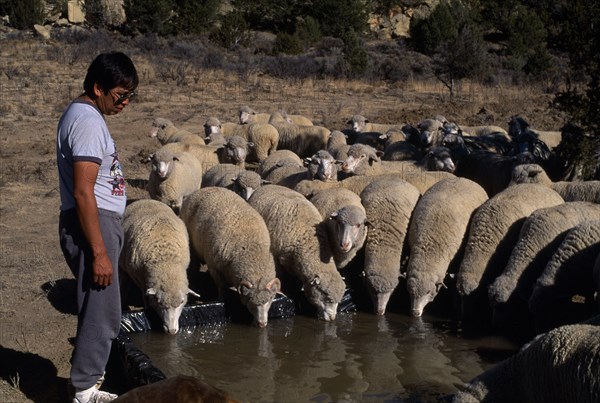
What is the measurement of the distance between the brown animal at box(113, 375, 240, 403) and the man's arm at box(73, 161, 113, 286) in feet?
4.19

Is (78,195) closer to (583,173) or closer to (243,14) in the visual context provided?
(583,173)

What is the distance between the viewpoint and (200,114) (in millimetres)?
20906

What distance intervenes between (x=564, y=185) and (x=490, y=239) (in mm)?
2010

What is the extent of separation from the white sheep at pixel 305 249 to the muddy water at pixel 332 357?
27 cm

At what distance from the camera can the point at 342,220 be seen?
28.3 feet

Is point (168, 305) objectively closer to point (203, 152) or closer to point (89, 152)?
point (89, 152)

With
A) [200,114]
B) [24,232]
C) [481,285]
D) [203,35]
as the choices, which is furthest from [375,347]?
[203,35]

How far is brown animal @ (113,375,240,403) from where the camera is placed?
392 centimetres

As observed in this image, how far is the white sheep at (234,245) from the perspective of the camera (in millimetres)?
8266

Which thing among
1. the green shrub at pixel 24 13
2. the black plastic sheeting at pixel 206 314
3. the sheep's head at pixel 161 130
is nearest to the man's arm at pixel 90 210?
the black plastic sheeting at pixel 206 314

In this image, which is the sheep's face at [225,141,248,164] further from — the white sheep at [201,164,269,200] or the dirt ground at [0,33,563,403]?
the dirt ground at [0,33,563,403]

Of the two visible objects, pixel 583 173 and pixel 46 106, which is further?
pixel 46 106

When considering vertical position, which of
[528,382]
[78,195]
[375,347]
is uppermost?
[78,195]

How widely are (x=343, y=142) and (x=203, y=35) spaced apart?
2810cm
